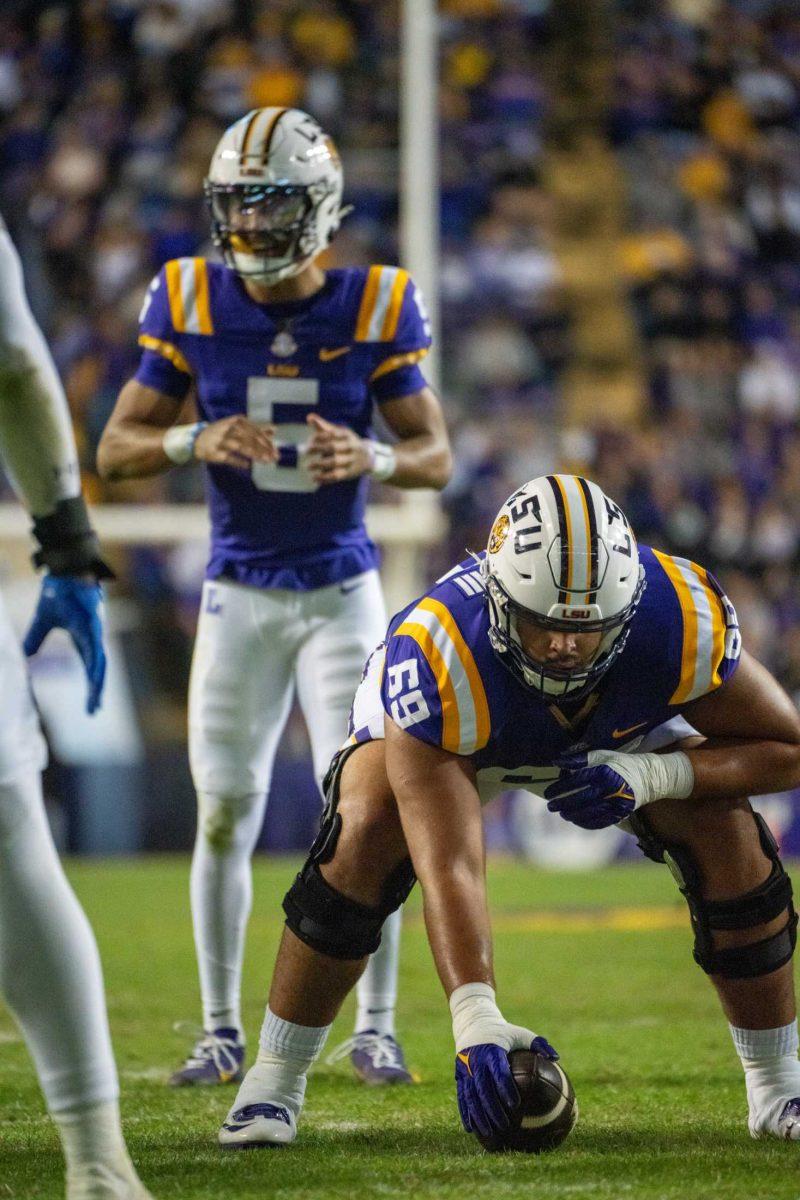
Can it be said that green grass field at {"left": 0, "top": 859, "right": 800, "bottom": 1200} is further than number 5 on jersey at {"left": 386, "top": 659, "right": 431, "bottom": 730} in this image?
No

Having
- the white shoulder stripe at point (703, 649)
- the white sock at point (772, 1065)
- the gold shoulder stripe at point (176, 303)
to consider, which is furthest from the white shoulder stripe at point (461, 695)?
the gold shoulder stripe at point (176, 303)

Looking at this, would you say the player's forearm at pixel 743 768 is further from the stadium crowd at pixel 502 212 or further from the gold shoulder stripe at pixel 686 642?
the stadium crowd at pixel 502 212

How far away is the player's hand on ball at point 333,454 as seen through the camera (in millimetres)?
3955

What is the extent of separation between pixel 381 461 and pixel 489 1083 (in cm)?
169

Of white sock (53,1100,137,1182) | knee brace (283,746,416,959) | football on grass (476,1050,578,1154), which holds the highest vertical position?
white sock (53,1100,137,1182)

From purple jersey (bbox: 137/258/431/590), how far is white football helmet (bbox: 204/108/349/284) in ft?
0.40

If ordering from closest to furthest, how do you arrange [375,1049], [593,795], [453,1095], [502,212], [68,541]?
[68,541] < [593,795] < [453,1095] < [375,1049] < [502,212]

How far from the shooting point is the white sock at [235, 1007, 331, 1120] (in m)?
3.07

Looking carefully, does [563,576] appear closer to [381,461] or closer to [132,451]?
[381,461]

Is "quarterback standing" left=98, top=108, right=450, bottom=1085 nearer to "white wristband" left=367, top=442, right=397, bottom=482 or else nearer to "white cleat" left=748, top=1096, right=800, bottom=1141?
"white wristband" left=367, top=442, right=397, bottom=482

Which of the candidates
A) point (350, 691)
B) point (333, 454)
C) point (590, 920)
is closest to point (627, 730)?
point (350, 691)

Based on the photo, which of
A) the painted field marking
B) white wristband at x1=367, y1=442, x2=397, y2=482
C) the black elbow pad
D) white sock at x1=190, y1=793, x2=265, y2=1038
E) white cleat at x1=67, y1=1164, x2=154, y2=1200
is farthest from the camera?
the painted field marking

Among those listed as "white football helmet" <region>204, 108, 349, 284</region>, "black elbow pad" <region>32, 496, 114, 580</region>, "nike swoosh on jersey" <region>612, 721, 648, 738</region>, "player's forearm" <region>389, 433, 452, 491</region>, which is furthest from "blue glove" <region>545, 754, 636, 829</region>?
"white football helmet" <region>204, 108, 349, 284</region>

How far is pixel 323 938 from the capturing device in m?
3.04
